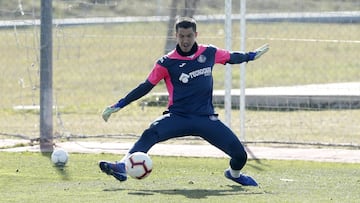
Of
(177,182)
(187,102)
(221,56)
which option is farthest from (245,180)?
(221,56)

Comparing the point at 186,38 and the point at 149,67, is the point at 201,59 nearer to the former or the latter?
the point at 186,38

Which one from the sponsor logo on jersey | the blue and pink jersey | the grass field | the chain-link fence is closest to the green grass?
the blue and pink jersey

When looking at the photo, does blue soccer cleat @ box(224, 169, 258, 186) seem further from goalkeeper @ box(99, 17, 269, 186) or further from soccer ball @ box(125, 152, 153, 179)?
soccer ball @ box(125, 152, 153, 179)

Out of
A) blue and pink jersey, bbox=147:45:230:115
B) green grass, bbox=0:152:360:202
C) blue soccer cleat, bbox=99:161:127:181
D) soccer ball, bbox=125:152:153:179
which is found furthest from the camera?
blue and pink jersey, bbox=147:45:230:115

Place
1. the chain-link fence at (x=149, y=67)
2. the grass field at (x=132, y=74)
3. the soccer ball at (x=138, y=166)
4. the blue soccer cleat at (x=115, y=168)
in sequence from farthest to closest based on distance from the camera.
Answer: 1. the grass field at (x=132, y=74)
2. the chain-link fence at (x=149, y=67)
3. the blue soccer cleat at (x=115, y=168)
4. the soccer ball at (x=138, y=166)

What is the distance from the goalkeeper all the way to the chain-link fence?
394cm

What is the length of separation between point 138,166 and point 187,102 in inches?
34.7

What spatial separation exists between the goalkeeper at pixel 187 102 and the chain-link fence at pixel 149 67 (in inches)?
155

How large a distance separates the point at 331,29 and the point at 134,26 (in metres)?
5.52

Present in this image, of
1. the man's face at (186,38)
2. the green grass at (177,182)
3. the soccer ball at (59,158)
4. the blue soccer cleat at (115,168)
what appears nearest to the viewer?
the green grass at (177,182)

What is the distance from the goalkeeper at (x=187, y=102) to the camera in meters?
10.4

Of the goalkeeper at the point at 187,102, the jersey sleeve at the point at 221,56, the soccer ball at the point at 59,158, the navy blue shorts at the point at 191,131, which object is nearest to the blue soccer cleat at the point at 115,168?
the goalkeeper at the point at 187,102

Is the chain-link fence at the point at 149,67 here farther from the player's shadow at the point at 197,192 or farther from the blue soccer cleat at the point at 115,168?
the blue soccer cleat at the point at 115,168

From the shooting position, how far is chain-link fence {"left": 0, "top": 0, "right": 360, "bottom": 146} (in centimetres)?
1584
